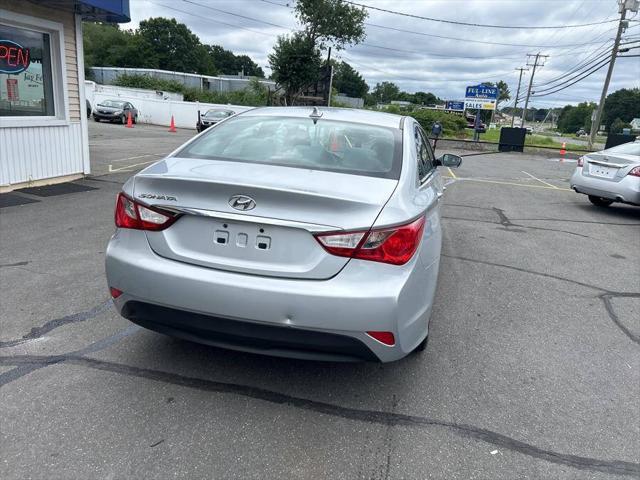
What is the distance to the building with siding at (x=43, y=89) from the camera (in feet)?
28.0

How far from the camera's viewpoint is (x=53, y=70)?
955 centimetres

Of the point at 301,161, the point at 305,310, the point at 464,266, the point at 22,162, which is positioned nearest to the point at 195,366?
the point at 305,310

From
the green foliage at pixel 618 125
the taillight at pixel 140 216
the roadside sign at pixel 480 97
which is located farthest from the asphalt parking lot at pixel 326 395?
the green foliage at pixel 618 125

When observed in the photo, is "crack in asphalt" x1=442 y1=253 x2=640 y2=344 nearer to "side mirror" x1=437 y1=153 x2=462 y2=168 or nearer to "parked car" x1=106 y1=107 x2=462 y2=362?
"side mirror" x1=437 y1=153 x2=462 y2=168

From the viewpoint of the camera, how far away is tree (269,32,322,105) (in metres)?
41.3

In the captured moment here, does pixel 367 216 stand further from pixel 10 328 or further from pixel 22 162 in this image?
pixel 22 162

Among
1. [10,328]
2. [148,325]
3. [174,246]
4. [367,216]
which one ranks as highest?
[367,216]

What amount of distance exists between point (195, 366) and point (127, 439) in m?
0.78

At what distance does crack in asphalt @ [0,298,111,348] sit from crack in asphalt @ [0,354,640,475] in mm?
249

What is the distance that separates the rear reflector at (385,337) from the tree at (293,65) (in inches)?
1571

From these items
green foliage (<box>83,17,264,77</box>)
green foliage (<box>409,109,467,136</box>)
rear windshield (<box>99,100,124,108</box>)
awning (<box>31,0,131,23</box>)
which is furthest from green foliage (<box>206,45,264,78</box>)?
awning (<box>31,0,131,23</box>)

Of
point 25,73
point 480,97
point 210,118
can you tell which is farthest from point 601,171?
point 480,97

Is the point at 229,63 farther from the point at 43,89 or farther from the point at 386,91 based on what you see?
the point at 43,89

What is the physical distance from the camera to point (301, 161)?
335cm
